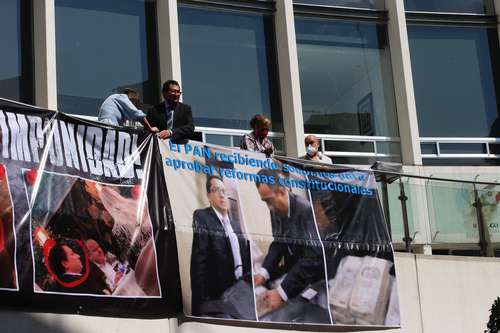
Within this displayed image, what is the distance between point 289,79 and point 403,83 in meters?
2.07

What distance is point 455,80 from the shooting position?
60.8 ft

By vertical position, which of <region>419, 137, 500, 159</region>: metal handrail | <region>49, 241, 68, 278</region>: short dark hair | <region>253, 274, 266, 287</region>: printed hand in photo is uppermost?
<region>419, 137, 500, 159</region>: metal handrail

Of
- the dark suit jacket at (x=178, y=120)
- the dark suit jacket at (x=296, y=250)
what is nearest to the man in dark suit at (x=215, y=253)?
the dark suit jacket at (x=296, y=250)

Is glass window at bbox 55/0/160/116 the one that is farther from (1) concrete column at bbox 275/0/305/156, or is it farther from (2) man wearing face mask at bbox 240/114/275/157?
(2) man wearing face mask at bbox 240/114/275/157

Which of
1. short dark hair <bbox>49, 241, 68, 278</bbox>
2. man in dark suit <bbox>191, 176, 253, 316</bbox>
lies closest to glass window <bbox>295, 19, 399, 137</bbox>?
man in dark suit <bbox>191, 176, 253, 316</bbox>

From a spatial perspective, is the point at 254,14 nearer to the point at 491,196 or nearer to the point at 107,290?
the point at 491,196

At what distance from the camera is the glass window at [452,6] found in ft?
61.1

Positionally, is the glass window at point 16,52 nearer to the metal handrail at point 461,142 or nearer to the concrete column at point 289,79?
the concrete column at point 289,79

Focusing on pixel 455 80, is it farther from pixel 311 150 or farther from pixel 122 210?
pixel 122 210

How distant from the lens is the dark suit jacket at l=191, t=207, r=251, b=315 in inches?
429

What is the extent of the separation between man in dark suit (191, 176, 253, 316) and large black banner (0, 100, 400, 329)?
0.01 meters

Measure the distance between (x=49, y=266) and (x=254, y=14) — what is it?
8586 millimetres

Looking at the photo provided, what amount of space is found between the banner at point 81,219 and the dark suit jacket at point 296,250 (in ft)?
4.72

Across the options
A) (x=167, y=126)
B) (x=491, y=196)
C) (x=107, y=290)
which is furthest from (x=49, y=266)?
(x=491, y=196)
